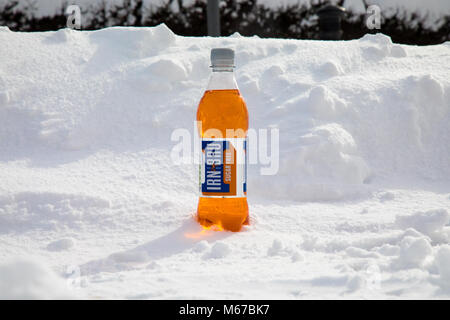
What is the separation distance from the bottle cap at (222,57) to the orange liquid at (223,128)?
155 mm

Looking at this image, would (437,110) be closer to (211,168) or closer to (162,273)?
(211,168)

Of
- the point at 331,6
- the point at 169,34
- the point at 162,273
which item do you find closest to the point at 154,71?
the point at 169,34

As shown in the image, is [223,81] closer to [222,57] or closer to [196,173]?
[222,57]

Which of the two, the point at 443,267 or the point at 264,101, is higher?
the point at 264,101

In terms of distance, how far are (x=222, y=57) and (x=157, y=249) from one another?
1.08 metres

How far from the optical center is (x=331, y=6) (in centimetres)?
683

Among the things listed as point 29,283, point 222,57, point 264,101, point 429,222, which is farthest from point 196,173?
point 29,283

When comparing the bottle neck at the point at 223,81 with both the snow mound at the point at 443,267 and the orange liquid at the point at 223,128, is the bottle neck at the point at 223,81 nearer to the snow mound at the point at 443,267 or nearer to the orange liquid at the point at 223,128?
the orange liquid at the point at 223,128

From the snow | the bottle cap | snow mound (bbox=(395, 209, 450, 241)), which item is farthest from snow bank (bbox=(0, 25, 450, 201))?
the bottle cap

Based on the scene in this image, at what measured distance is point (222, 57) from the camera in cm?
275

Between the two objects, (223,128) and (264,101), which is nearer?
(223,128)

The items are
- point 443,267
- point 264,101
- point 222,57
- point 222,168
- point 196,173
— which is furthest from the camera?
point 264,101

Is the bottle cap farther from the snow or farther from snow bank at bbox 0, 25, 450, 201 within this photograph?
snow bank at bbox 0, 25, 450, 201

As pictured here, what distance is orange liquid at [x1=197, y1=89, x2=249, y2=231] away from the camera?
2729 millimetres
